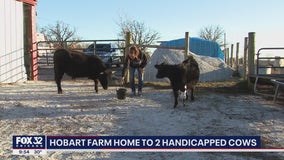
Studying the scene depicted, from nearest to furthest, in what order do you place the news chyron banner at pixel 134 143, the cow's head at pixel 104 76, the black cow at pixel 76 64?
the news chyron banner at pixel 134 143 → the black cow at pixel 76 64 → the cow's head at pixel 104 76

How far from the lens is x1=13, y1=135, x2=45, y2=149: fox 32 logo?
5.03 metres

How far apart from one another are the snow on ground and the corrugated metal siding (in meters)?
2.29

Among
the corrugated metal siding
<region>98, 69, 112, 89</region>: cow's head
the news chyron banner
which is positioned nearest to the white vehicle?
the corrugated metal siding

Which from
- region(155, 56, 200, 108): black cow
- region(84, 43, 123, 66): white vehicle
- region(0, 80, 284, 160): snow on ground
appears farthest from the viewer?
region(84, 43, 123, 66): white vehicle

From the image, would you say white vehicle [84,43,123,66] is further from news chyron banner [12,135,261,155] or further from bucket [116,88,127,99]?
news chyron banner [12,135,261,155]

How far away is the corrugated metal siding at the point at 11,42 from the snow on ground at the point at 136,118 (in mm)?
2293

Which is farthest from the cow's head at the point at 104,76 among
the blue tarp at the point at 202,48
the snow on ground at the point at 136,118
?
the blue tarp at the point at 202,48

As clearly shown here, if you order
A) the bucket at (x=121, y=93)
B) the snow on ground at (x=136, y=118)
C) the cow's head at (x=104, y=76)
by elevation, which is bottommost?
the snow on ground at (x=136, y=118)

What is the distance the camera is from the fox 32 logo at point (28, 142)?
5.03m

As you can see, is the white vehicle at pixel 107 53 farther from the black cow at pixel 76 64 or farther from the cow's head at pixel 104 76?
the black cow at pixel 76 64

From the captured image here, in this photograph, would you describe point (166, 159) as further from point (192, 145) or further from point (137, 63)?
point (137, 63)

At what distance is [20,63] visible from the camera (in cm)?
1277

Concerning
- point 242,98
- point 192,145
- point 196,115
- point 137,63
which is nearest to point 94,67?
point 137,63

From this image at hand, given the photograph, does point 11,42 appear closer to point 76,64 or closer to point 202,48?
point 76,64
